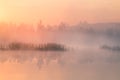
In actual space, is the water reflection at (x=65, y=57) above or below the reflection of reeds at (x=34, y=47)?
below

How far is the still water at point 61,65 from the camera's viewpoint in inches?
63.7

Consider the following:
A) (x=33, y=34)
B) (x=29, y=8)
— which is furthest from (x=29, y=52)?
(x=29, y=8)

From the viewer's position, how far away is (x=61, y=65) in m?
1.62

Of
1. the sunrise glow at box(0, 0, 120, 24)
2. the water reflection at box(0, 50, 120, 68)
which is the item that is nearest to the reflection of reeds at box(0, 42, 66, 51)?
the water reflection at box(0, 50, 120, 68)

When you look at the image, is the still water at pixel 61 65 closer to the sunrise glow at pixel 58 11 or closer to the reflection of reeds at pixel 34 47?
the reflection of reeds at pixel 34 47

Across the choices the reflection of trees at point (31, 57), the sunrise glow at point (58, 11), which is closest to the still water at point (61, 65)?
the reflection of trees at point (31, 57)

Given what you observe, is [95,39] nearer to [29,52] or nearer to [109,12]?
[109,12]

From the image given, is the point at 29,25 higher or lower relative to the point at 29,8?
lower

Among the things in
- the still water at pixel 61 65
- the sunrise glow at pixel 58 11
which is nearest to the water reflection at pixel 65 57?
the still water at pixel 61 65

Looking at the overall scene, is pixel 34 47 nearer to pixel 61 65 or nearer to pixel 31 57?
pixel 31 57

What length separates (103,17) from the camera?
1.65 metres

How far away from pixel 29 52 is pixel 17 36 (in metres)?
0.13

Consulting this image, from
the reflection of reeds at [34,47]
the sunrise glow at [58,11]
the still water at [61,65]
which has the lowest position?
the still water at [61,65]

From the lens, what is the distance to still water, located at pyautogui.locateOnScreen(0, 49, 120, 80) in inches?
63.7
